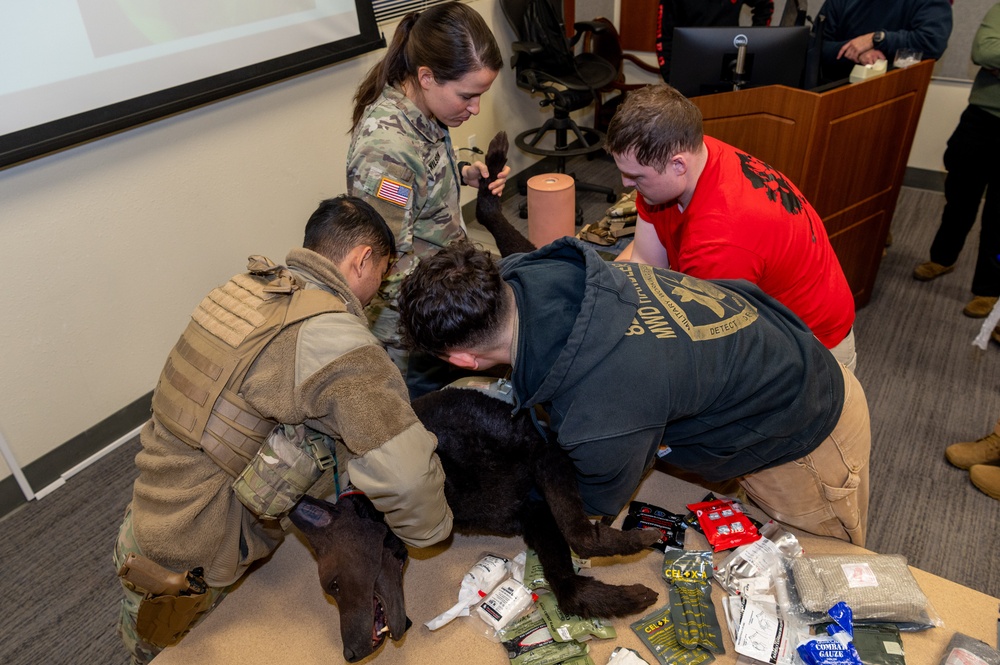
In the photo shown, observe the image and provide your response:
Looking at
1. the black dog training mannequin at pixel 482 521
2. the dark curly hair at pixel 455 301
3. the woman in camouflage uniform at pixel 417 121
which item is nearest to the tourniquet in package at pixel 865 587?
the black dog training mannequin at pixel 482 521

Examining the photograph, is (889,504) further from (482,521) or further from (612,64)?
(612,64)

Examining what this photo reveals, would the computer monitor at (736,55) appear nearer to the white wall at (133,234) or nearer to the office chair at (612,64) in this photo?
the white wall at (133,234)

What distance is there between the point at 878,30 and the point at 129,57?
308cm

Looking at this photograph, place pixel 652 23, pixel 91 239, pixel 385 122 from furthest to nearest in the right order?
pixel 652 23 → pixel 91 239 → pixel 385 122

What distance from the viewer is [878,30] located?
2.88 metres

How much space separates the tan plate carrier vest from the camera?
3.70ft

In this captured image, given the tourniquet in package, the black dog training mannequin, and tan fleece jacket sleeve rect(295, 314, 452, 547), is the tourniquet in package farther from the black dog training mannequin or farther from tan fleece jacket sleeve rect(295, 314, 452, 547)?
tan fleece jacket sleeve rect(295, 314, 452, 547)

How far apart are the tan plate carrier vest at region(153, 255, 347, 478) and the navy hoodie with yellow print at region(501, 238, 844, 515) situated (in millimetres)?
403

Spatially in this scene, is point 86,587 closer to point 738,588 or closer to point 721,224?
point 738,588

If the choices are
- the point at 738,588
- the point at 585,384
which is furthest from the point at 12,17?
the point at 738,588

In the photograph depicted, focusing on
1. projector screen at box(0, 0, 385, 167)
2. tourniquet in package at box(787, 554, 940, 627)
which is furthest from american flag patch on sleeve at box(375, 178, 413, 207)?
projector screen at box(0, 0, 385, 167)

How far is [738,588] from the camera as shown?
1224mm

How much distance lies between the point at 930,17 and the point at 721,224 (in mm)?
2041

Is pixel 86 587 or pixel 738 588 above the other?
pixel 738 588
